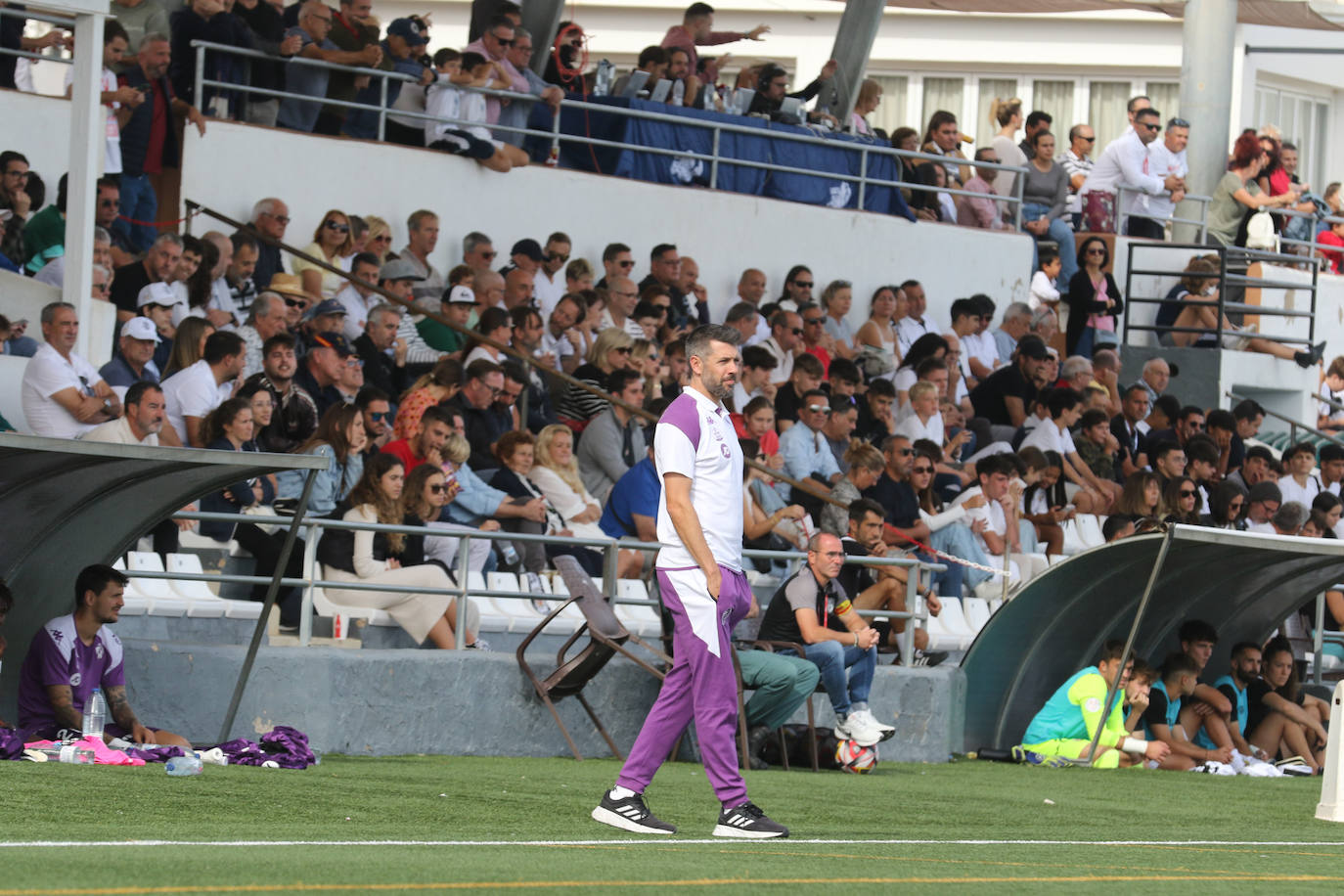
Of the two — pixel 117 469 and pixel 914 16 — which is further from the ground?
pixel 914 16

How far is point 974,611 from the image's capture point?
15.8m

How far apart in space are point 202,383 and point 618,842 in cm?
633

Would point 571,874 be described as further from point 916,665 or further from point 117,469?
point 916,665

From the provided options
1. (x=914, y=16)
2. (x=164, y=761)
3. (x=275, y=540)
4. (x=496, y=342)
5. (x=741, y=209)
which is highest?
(x=914, y=16)

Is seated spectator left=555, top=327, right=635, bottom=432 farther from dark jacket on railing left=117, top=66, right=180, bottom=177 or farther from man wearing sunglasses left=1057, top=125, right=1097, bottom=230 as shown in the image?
man wearing sunglasses left=1057, top=125, right=1097, bottom=230

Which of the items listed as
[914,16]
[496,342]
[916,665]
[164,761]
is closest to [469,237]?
[496,342]

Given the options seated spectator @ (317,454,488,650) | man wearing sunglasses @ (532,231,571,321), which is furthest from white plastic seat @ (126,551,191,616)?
man wearing sunglasses @ (532,231,571,321)

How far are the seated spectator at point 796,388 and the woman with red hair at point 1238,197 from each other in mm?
10611

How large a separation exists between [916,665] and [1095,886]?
7.99 metres

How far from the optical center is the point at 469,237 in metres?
18.2

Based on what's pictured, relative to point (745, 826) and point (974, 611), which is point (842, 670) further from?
point (745, 826)

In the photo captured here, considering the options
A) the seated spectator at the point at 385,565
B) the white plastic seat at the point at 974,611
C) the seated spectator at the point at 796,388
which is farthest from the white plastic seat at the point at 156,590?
the seated spectator at the point at 796,388

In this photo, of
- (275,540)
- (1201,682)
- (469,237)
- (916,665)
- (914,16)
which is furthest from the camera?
(914,16)

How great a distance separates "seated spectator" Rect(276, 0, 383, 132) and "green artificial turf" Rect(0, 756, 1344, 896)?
7.81m
